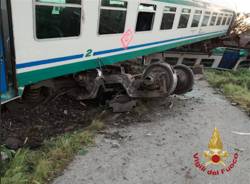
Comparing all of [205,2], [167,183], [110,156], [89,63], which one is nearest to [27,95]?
[89,63]

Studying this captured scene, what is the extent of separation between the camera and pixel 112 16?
639 cm

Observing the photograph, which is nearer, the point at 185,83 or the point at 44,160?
the point at 44,160

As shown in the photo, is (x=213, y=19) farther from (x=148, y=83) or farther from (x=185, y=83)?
(x=148, y=83)

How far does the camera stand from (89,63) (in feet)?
20.0

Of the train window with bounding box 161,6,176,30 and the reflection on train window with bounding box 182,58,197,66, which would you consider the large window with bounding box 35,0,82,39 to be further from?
the reflection on train window with bounding box 182,58,197,66

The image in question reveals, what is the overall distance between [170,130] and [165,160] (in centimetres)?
120

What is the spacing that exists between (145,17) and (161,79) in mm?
2218

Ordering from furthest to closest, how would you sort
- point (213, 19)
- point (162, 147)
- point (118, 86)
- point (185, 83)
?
point (213, 19) → point (185, 83) → point (118, 86) → point (162, 147)

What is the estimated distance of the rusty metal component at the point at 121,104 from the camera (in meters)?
6.08

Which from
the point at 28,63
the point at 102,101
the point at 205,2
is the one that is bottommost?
the point at 102,101

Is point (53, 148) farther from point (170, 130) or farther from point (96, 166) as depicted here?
point (170, 130)

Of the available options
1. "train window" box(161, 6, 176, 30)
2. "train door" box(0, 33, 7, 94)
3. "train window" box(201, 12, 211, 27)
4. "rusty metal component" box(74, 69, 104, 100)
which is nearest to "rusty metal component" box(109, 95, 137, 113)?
"rusty metal component" box(74, 69, 104, 100)

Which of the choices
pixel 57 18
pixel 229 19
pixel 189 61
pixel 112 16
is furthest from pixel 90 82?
pixel 229 19

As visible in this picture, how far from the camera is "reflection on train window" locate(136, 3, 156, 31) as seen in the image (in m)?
7.51
